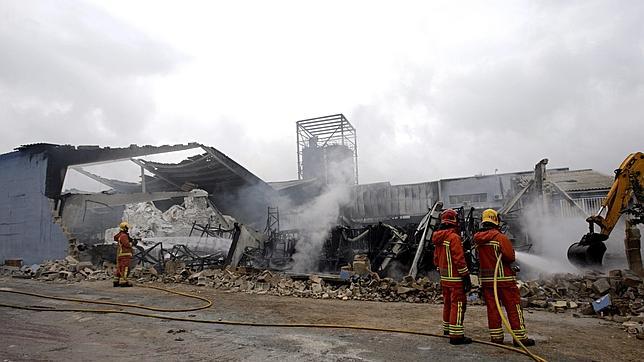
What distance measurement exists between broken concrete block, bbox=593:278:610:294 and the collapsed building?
3.59 m

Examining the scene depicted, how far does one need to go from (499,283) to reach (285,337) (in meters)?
2.72

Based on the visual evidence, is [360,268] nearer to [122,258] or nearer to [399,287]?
[399,287]

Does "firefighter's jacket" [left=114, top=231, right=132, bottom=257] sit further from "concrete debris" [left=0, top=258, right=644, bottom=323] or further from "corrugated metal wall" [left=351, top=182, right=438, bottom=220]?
"corrugated metal wall" [left=351, top=182, right=438, bottom=220]

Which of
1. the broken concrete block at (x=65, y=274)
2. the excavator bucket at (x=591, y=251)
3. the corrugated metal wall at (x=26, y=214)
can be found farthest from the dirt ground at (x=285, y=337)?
the corrugated metal wall at (x=26, y=214)

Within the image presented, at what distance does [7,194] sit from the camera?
16047 mm

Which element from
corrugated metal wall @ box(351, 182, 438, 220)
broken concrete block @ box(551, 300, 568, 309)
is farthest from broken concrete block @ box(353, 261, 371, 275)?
corrugated metal wall @ box(351, 182, 438, 220)

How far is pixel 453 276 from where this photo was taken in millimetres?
5047

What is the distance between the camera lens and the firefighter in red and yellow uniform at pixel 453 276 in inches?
194

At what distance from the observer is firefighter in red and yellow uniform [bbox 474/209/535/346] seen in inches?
189

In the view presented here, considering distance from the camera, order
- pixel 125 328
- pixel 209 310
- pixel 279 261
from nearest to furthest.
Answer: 1. pixel 125 328
2. pixel 209 310
3. pixel 279 261

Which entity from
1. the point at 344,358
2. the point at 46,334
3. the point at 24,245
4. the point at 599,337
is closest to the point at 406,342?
Answer: the point at 344,358

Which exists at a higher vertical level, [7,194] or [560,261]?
[7,194]

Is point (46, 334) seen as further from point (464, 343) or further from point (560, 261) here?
point (560, 261)

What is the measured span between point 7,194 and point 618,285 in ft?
63.9
